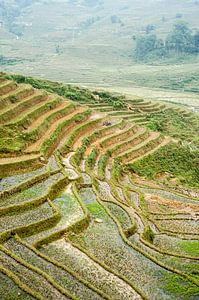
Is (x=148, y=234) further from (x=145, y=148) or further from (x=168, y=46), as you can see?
(x=168, y=46)

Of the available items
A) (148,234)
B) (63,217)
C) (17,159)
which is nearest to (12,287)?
(63,217)

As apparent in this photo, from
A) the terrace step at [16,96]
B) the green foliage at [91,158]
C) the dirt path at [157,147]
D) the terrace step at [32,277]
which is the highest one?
the terrace step at [16,96]

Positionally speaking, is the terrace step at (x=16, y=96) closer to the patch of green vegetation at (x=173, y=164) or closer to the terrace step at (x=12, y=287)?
the patch of green vegetation at (x=173, y=164)

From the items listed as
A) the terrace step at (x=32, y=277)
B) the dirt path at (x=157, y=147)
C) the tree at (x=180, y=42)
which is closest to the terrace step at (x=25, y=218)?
the terrace step at (x=32, y=277)

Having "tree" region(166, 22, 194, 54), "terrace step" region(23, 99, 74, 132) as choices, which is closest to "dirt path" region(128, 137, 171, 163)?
"terrace step" region(23, 99, 74, 132)

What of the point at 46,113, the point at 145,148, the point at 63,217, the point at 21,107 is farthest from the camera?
the point at 145,148

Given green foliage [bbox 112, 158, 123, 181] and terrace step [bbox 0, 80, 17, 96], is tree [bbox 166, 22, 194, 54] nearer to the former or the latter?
terrace step [bbox 0, 80, 17, 96]
